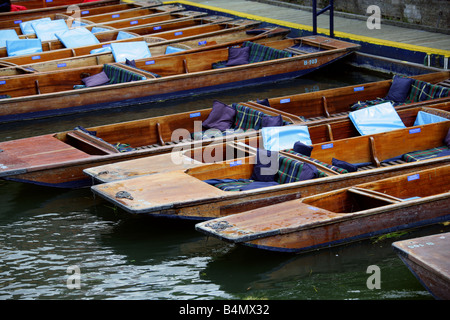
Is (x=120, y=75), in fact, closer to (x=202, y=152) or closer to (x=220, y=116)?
(x=220, y=116)

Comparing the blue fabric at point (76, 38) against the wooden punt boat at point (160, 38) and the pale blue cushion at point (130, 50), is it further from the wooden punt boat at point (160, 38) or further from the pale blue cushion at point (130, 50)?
the pale blue cushion at point (130, 50)

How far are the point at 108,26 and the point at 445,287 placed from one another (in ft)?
28.7

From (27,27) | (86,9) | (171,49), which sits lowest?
(171,49)

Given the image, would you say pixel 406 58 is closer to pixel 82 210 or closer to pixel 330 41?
pixel 330 41

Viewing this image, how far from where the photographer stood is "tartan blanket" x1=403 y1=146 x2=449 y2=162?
6410mm

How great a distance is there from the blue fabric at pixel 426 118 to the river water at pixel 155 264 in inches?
69.3

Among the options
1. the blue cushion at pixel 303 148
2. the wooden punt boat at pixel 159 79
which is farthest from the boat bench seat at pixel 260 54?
the blue cushion at pixel 303 148

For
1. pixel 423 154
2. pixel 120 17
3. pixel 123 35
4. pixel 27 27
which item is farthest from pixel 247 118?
pixel 120 17

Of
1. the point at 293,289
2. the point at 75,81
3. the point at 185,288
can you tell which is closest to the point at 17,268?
the point at 185,288

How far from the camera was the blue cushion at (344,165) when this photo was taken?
5.84 metres

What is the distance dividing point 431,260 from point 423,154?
2561mm

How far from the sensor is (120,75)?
917 centimetres

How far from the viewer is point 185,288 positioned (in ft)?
15.9

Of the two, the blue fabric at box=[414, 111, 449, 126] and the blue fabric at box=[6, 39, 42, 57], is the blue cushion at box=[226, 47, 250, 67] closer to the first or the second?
the blue fabric at box=[6, 39, 42, 57]
